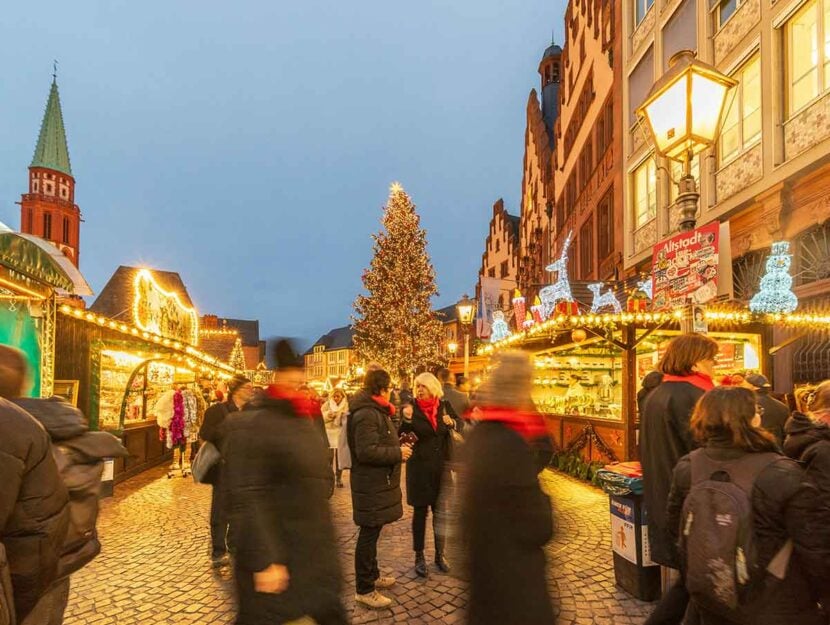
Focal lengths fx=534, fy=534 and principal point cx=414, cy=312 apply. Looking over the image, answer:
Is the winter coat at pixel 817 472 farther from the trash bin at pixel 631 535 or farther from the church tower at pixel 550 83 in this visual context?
the church tower at pixel 550 83

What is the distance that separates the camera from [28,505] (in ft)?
7.64

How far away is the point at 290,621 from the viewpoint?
110 inches

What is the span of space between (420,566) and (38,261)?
7.01m

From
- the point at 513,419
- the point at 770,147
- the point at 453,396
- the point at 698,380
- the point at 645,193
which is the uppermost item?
the point at 645,193

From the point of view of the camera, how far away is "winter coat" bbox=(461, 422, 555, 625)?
7.95 feet

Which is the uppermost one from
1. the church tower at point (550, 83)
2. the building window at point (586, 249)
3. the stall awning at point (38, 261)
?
the church tower at point (550, 83)

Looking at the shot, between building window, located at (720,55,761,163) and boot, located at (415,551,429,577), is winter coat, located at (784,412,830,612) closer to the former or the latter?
boot, located at (415,551,429,577)

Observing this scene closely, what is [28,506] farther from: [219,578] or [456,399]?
[456,399]

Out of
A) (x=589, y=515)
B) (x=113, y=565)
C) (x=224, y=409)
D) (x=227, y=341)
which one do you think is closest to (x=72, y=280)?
(x=224, y=409)

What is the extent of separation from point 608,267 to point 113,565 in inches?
698

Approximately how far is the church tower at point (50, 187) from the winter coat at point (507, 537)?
8404cm

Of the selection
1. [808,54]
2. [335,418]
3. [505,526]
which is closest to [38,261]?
[335,418]

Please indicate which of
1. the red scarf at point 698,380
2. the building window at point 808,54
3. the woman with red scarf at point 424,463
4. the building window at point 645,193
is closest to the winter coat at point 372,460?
the woman with red scarf at point 424,463

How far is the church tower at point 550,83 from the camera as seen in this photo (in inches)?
1532
